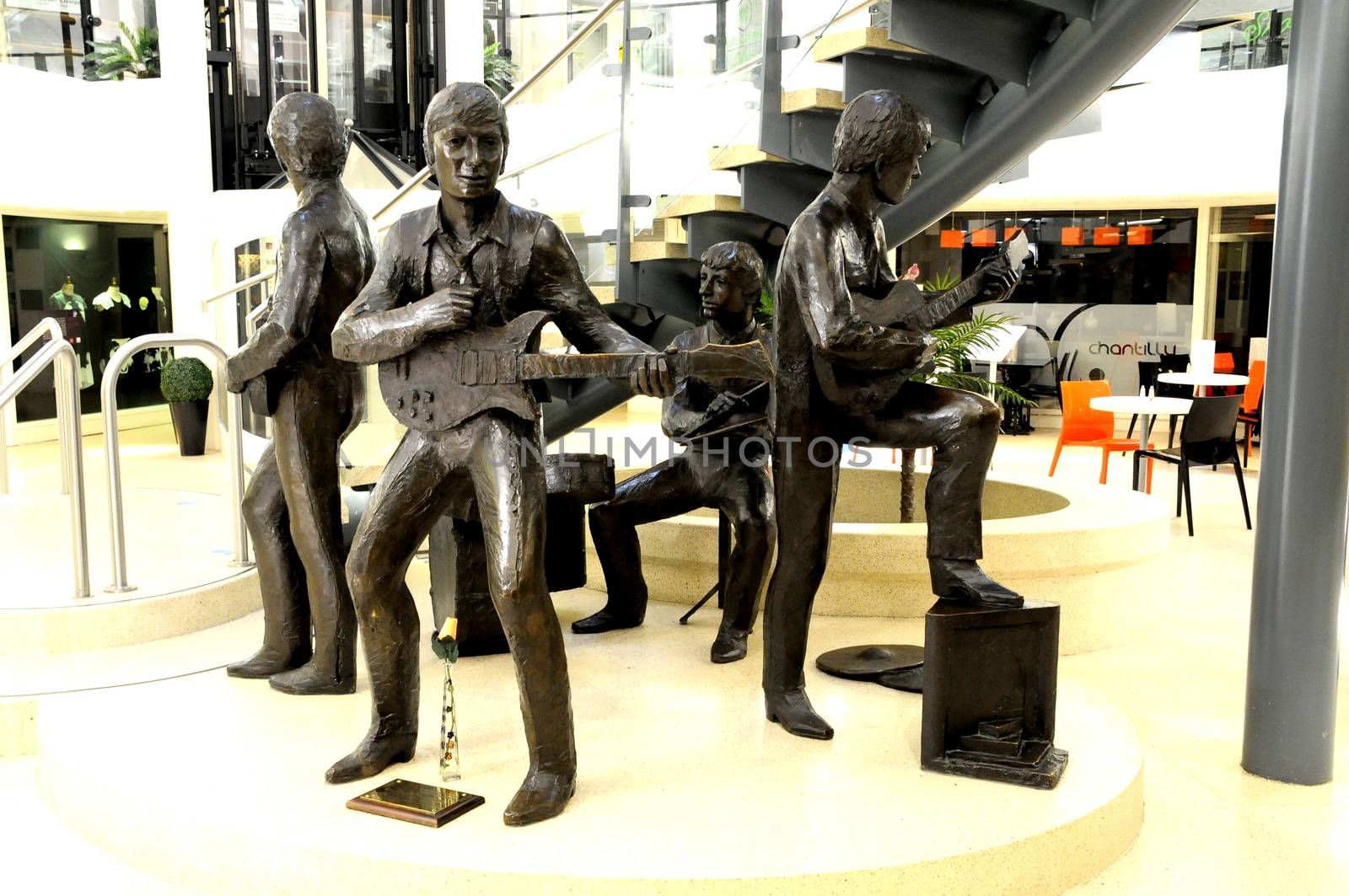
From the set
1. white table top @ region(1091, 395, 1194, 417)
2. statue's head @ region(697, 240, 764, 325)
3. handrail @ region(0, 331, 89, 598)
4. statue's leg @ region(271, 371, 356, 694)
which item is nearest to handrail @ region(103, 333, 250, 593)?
handrail @ region(0, 331, 89, 598)

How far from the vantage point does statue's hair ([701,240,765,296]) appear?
14.7ft

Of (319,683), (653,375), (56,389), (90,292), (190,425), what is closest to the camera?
(653,375)

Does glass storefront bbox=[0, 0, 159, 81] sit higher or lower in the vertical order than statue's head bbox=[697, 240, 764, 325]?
higher

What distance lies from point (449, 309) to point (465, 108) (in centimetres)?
50

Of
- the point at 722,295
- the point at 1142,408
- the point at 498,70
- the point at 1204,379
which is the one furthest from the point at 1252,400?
the point at 498,70

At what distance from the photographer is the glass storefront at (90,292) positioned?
12.1 meters

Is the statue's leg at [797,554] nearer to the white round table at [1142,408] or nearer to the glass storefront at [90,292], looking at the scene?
the white round table at [1142,408]

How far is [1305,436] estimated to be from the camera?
3.72m

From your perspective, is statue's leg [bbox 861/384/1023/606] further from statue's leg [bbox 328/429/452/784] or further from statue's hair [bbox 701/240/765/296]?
statue's leg [bbox 328/429/452/784]

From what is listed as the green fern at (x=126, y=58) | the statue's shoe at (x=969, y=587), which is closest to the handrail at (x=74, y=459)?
the statue's shoe at (x=969, y=587)

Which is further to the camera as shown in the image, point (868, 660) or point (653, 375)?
point (868, 660)

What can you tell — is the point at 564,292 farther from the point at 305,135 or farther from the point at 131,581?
the point at 131,581

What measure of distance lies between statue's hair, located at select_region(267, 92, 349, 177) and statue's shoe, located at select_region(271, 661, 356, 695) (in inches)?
64.5

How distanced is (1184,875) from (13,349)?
5924 mm
